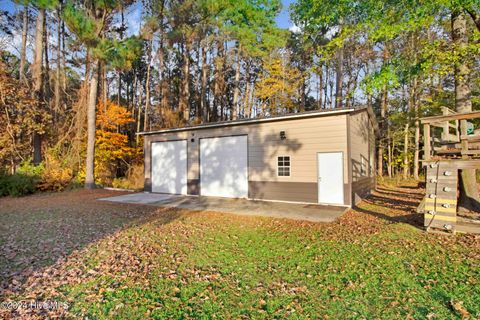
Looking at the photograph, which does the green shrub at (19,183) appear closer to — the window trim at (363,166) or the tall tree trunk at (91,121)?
the tall tree trunk at (91,121)

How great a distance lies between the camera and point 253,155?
32.9 feet

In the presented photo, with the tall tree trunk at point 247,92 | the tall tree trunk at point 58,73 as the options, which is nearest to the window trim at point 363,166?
the tall tree trunk at point 247,92

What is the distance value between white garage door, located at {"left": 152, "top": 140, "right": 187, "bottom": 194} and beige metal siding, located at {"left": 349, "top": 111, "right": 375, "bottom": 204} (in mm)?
7031

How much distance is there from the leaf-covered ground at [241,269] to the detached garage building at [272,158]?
8.04 feet

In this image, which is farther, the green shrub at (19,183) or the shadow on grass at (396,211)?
the green shrub at (19,183)

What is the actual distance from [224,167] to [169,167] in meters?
3.09

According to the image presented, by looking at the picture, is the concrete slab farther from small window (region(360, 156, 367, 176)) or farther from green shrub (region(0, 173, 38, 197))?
green shrub (region(0, 173, 38, 197))

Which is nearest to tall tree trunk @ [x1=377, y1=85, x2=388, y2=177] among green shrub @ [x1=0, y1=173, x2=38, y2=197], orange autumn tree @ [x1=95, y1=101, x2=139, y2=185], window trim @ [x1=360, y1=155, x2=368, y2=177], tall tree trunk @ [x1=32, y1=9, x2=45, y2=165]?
window trim @ [x1=360, y1=155, x2=368, y2=177]

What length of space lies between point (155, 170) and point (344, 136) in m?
8.83

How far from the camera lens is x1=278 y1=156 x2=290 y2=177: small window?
30.7 feet

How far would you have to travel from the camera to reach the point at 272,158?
962 centimetres

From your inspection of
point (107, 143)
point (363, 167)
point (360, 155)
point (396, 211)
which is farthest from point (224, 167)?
point (107, 143)

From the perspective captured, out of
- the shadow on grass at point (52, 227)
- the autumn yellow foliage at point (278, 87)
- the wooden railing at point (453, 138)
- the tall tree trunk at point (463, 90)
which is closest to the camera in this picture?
the shadow on grass at point (52, 227)

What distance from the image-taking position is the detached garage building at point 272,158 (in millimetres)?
8453
